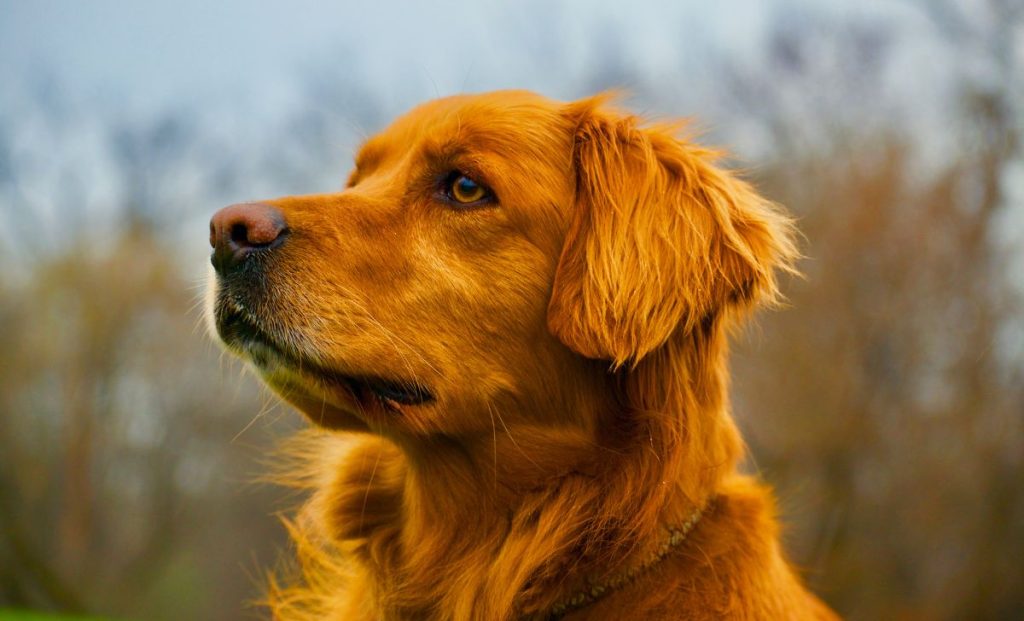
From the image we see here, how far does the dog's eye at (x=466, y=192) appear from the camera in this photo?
330cm

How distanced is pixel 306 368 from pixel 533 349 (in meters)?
0.77

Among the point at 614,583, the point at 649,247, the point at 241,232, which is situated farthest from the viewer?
the point at 649,247

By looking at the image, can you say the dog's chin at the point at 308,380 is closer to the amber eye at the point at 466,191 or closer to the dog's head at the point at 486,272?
the dog's head at the point at 486,272

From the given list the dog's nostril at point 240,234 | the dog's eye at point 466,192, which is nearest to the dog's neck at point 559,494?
the dog's eye at point 466,192

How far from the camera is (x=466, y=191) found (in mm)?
3314

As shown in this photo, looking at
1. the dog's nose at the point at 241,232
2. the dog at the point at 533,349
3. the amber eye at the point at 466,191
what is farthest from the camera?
the amber eye at the point at 466,191

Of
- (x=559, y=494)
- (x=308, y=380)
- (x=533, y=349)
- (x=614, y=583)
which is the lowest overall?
(x=614, y=583)

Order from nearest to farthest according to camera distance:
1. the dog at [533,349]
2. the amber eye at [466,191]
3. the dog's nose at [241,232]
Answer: the dog's nose at [241,232] < the dog at [533,349] < the amber eye at [466,191]

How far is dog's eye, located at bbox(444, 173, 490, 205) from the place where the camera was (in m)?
3.30

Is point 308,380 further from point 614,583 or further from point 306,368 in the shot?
point 614,583

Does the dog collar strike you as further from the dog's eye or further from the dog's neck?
the dog's eye

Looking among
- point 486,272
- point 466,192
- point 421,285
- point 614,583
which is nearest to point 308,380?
point 421,285

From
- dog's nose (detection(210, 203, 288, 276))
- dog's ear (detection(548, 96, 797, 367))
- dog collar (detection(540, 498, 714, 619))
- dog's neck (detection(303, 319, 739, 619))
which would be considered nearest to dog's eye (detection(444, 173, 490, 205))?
dog's ear (detection(548, 96, 797, 367))

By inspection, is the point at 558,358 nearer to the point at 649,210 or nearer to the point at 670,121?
the point at 649,210
